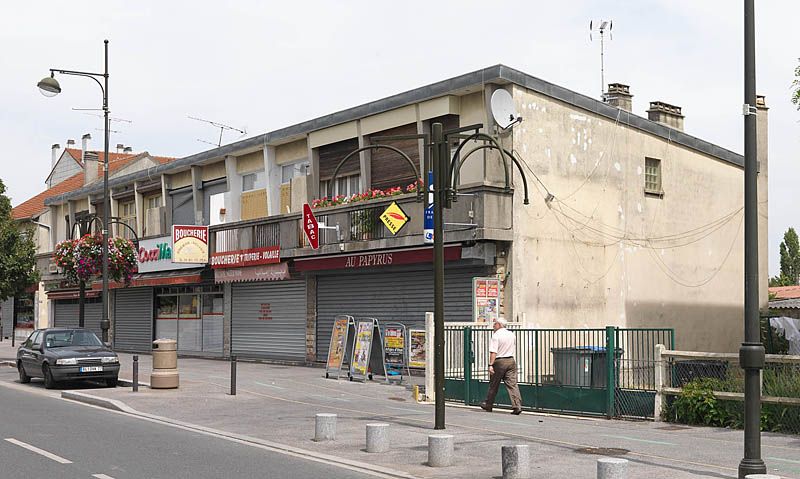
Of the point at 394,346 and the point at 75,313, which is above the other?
the point at 394,346

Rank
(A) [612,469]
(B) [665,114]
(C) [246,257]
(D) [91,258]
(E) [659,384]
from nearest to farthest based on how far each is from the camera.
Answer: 1. (A) [612,469]
2. (E) [659,384]
3. (B) [665,114]
4. (C) [246,257]
5. (D) [91,258]

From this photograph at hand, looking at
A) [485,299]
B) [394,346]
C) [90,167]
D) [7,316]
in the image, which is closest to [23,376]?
[394,346]

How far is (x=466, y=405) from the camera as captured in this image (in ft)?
59.4

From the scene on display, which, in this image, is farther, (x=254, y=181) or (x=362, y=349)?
(x=254, y=181)

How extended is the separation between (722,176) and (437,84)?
10.2 metres

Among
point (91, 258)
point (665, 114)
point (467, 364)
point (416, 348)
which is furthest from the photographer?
A: point (91, 258)

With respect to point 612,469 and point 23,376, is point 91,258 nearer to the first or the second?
point 23,376

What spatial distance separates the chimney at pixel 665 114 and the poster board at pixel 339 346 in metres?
11.6

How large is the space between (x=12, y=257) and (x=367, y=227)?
15.0 m

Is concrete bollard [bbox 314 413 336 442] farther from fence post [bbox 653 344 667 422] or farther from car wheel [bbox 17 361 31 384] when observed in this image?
car wheel [bbox 17 361 31 384]

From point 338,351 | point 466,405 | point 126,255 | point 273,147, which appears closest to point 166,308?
point 126,255

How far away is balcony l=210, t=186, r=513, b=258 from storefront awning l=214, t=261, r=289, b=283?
1.74ft

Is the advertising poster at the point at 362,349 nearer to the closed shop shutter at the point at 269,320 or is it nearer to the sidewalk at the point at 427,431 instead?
the sidewalk at the point at 427,431

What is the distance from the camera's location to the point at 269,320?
2923 cm
